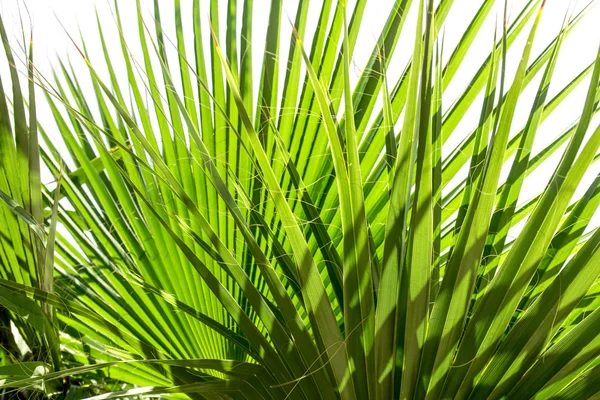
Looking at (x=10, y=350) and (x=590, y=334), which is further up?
(x=590, y=334)

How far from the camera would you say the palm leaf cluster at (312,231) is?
638mm

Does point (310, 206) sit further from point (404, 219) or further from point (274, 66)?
point (274, 66)

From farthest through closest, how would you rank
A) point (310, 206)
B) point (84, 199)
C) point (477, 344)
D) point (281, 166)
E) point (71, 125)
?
point (71, 125) < point (84, 199) < point (281, 166) < point (310, 206) < point (477, 344)

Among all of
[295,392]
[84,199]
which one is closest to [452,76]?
[295,392]

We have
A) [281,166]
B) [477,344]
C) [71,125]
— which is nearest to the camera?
[477,344]

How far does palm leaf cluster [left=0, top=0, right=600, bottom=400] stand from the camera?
0.64 meters

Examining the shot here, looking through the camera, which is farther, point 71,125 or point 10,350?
point 71,125

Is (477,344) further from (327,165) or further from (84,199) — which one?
(84,199)

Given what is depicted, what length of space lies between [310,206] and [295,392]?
27 cm

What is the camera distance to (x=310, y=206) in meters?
0.87

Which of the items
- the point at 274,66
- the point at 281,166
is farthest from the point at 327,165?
the point at 274,66

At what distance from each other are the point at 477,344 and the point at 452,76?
57cm

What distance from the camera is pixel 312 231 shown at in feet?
3.15

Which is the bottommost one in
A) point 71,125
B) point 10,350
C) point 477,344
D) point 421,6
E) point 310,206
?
point 10,350
